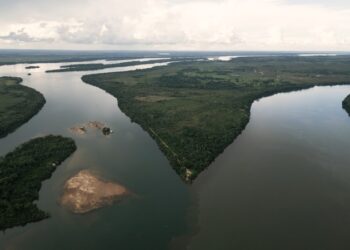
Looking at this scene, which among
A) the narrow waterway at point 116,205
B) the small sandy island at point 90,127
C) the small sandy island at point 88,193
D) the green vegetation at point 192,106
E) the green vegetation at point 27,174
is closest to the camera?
the narrow waterway at point 116,205

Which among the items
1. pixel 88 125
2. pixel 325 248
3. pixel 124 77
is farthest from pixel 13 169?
pixel 124 77

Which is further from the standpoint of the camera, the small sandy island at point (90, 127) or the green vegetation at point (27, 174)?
the small sandy island at point (90, 127)

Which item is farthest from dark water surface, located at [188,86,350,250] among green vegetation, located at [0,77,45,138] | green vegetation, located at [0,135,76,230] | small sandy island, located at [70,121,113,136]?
green vegetation, located at [0,77,45,138]

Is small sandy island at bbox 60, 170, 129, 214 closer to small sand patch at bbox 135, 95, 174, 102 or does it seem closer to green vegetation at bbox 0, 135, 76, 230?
green vegetation at bbox 0, 135, 76, 230

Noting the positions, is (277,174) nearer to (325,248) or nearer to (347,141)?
(325,248)

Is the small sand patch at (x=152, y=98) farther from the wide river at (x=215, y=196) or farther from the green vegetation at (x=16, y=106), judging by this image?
the green vegetation at (x=16, y=106)

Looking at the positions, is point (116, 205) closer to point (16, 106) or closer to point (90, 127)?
point (90, 127)

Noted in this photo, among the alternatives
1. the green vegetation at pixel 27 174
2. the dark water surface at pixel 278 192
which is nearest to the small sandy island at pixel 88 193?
the green vegetation at pixel 27 174
